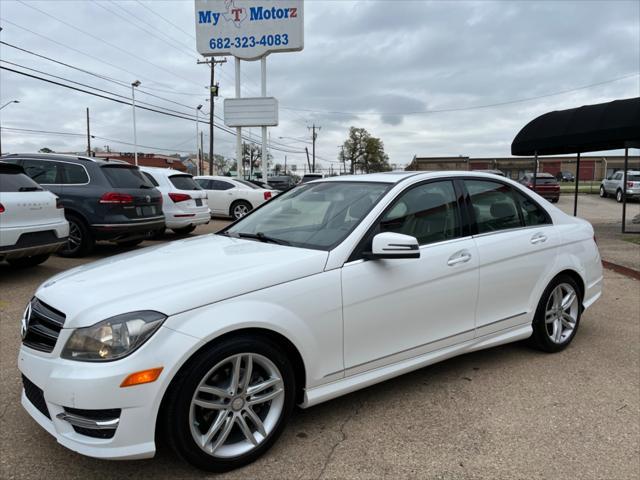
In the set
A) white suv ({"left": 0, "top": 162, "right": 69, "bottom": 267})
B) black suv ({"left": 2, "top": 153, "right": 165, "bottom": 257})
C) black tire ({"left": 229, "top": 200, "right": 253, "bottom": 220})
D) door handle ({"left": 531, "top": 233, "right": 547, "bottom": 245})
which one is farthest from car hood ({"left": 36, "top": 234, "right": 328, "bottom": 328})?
black tire ({"left": 229, "top": 200, "right": 253, "bottom": 220})

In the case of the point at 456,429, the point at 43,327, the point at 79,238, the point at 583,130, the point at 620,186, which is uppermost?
the point at 583,130

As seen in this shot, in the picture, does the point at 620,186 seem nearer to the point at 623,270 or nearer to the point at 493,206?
the point at 623,270

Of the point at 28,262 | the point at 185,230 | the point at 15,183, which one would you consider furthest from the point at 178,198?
the point at 15,183

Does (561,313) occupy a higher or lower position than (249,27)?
lower

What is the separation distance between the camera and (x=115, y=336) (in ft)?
7.49

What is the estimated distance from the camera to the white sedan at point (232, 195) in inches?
598

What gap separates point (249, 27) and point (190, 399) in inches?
834

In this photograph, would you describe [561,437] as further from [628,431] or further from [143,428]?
[143,428]

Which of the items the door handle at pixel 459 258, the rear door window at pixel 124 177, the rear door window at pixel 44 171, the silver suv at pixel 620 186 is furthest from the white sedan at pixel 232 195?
the silver suv at pixel 620 186

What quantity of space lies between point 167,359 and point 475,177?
110 inches

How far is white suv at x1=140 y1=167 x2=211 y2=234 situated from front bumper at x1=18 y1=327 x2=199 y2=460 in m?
8.27

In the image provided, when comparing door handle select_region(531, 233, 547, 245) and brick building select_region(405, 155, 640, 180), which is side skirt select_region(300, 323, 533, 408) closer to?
door handle select_region(531, 233, 547, 245)

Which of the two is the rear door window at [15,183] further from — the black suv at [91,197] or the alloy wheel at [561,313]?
the alloy wheel at [561,313]

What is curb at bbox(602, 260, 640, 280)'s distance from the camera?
7.53 metres
